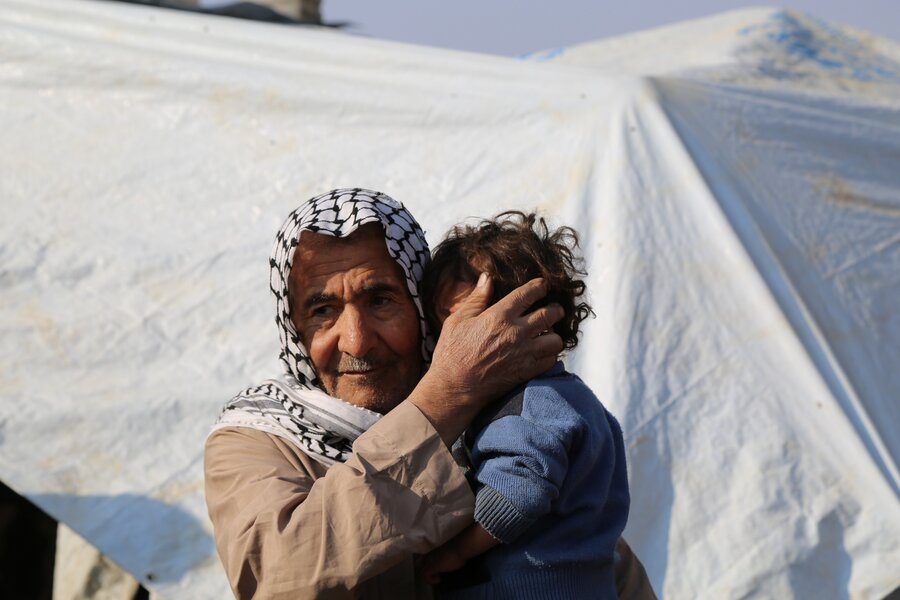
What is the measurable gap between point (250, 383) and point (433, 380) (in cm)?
137

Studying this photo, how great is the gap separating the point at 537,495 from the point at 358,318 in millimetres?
443

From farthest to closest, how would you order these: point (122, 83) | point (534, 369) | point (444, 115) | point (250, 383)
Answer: point (122, 83)
point (444, 115)
point (250, 383)
point (534, 369)

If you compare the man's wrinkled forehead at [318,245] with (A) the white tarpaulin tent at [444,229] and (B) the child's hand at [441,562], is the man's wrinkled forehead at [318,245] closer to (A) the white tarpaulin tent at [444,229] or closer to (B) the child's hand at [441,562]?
(B) the child's hand at [441,562]

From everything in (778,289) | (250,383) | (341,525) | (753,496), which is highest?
(341,525)

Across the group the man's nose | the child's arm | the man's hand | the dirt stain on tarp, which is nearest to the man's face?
the man's nose

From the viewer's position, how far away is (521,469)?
1.30m

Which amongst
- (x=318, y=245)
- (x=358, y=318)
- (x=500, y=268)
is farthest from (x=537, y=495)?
(x=318, y=245)

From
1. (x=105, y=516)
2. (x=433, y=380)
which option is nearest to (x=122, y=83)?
(x=105, y=516)

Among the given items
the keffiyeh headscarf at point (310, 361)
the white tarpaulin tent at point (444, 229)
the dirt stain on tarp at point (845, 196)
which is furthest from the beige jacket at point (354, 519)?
the dirt stain on tarp at point (845, 196)

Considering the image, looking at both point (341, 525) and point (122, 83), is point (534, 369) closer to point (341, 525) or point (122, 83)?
point (341, 525)

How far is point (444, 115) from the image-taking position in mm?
3006

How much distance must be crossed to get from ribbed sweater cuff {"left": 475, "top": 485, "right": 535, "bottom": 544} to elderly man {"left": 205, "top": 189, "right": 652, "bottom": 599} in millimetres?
26

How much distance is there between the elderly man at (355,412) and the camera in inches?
50.8

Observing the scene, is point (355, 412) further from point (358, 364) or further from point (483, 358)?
point (483, 358)
